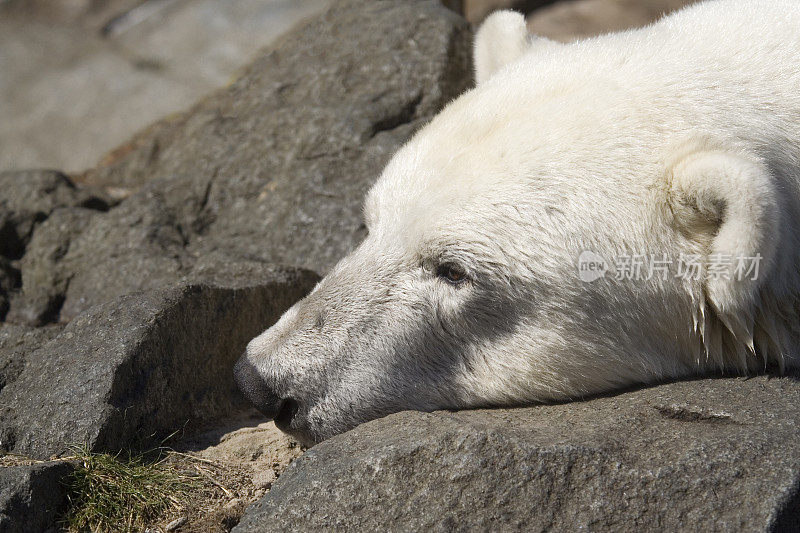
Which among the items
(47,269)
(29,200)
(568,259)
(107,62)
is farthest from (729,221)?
(107,62)

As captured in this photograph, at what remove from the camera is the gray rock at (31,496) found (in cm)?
245

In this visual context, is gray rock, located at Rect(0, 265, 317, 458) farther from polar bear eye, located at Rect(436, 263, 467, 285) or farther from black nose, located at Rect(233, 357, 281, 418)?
polar bear eye, located at Rect(436, 263, 467, 285)

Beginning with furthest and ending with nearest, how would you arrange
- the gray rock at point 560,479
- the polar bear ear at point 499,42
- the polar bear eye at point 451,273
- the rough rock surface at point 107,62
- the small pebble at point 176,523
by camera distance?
→ the rough rock surface at point 107,62 → the polar bear ear at point 499,42 → the polar bear eye at point 451,273 → the small pebble at point 176,523 → the gray rock at point 560,479

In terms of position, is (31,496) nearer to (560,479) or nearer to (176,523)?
(176,523)

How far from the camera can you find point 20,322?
4.22 meters

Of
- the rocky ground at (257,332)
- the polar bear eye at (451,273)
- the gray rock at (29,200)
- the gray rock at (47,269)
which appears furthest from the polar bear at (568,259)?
the gray rock at (29,200)

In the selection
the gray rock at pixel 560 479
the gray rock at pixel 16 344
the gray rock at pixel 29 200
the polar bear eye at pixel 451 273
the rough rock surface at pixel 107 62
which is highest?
the rough rock surface at pixel 107 62

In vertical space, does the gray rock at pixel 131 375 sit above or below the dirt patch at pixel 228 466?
above

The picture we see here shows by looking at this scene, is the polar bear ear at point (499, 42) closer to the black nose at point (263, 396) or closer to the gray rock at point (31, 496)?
the black nose at point (263, 396)

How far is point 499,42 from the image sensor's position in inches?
144

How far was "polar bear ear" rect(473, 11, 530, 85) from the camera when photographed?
362 centimetres

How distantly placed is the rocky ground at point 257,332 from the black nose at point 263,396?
0.23 m

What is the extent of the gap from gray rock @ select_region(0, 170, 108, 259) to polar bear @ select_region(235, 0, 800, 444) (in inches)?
97.1

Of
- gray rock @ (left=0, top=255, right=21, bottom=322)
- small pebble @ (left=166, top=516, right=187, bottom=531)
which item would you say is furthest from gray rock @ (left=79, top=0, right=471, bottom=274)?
small pebble @ (left=166, top=516, right=187, bottom=531)
